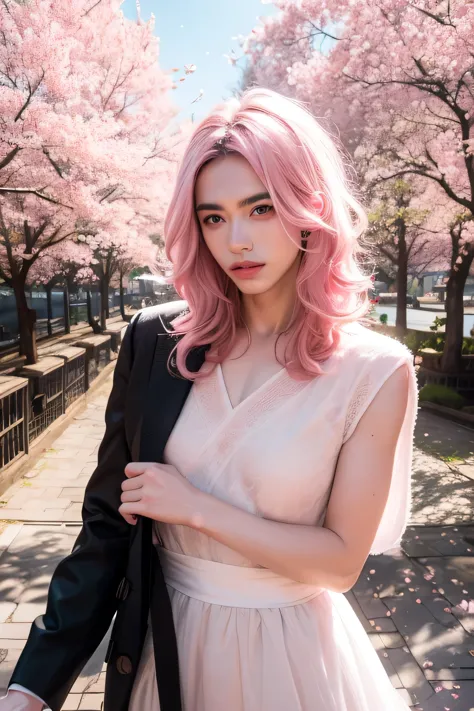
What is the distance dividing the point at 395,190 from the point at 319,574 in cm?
1423

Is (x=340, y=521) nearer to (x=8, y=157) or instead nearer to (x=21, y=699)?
(x=21, y=699)

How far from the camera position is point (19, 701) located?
1.30 meters

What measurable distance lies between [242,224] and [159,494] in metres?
0.70

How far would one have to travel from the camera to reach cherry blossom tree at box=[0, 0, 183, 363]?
768 centimetres

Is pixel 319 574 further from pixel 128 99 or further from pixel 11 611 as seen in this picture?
pixel 128 99

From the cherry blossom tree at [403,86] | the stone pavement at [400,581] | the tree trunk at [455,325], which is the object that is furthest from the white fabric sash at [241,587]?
the tree trunk at [455,325]

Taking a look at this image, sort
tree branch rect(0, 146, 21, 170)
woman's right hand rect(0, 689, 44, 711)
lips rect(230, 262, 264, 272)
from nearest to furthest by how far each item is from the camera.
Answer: woman's right hand rect(0, 689, 44, 711) → lips rect(230, 262, 264, 272) → tree branch rect(0, 146, 21, 170)

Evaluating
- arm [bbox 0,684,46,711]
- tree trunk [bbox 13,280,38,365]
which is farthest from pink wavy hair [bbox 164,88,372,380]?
tree trunk [bbox 13,280,38,365]

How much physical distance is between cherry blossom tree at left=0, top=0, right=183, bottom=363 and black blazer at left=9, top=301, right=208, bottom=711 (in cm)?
538

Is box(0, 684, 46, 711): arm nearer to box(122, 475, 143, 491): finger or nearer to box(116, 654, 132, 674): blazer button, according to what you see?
box(116, 654, 132, 674): blazer button

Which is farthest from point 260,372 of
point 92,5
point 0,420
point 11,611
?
point 92,5

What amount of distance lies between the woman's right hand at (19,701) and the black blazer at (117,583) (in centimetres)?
2

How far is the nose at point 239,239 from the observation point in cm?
146

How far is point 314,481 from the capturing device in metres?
1.40
